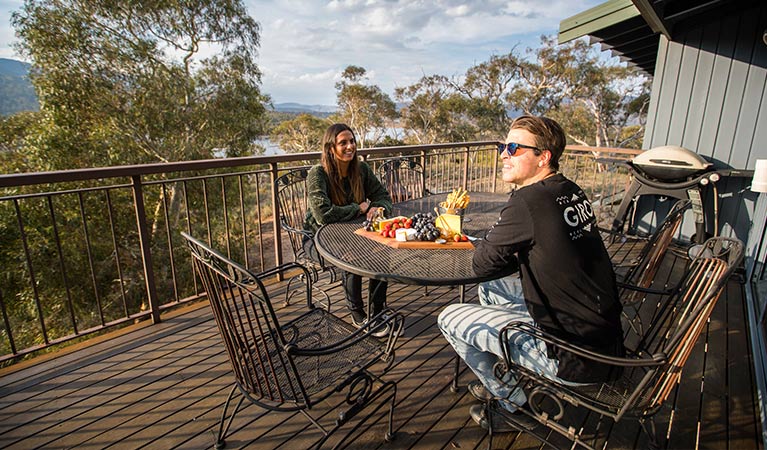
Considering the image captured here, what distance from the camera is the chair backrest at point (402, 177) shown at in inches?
154

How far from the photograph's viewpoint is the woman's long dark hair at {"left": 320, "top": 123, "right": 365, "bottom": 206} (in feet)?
8.89

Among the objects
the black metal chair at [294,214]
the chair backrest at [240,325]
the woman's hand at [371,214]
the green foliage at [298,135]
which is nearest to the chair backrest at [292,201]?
the black metal chair at [294,214]

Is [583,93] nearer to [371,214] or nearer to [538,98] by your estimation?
[538,98]

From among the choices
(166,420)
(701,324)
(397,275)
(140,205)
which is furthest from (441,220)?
(140,205)

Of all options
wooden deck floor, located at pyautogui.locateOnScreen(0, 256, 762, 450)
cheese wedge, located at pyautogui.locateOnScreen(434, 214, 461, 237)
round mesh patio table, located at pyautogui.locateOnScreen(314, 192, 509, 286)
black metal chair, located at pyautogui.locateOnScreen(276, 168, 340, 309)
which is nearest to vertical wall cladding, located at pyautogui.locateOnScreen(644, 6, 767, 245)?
wooden deck floor, located at pyautogui.locateOnScreen(0, 256, 762, 450)

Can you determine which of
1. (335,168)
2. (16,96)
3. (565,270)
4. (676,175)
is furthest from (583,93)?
(16,96)

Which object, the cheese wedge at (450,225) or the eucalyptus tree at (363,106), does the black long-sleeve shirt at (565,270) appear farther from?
the eucalyptus tree at (363,106)

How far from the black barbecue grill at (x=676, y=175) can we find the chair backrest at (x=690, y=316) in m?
2.67

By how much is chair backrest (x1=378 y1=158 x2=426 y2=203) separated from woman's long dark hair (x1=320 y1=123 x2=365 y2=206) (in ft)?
3.30

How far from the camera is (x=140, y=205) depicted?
8.16ft

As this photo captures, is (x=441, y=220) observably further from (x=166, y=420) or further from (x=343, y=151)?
(x=166, y=420)

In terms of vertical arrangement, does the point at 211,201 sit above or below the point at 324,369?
below

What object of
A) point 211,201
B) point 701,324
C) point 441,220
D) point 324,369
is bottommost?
point 211,201

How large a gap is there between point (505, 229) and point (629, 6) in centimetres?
362
